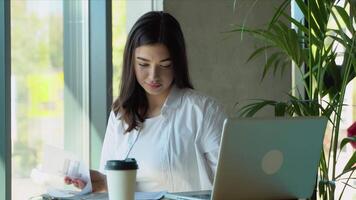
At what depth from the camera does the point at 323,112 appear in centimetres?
264

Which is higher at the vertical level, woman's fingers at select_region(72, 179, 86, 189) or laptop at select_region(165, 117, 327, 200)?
laptop at select_region(165, 117, 327, 200)

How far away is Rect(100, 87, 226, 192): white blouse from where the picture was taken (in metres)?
2.43

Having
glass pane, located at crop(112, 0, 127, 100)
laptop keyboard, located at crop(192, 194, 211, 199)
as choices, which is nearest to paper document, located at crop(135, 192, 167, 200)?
laptop keyboard, located at crop(192, 194, 211, 199)

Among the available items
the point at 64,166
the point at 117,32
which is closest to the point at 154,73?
the point at 64,166

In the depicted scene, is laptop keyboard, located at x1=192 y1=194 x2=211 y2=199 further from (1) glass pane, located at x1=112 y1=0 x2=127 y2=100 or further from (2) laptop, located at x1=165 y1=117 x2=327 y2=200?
(1) glass pane, located at x1=112 y1=0 x2=127 y2=100

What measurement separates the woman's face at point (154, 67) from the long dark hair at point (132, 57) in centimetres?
2

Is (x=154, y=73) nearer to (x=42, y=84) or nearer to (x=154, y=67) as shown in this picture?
(x=154, y=67)

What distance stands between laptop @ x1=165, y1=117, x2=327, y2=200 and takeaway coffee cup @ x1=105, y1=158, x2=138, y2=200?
22 cm

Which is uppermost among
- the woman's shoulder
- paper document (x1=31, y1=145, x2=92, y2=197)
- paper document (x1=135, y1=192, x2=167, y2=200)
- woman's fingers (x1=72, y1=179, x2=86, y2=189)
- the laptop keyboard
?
the woman's shoulder

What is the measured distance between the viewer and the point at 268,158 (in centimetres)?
168

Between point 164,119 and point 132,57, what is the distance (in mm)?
296

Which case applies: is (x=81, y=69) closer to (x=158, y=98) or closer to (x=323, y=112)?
(x=158, y=98)

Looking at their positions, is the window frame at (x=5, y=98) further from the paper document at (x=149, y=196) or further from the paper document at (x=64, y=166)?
the paper document at (x=149, y=196)

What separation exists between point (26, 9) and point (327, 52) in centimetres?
170
